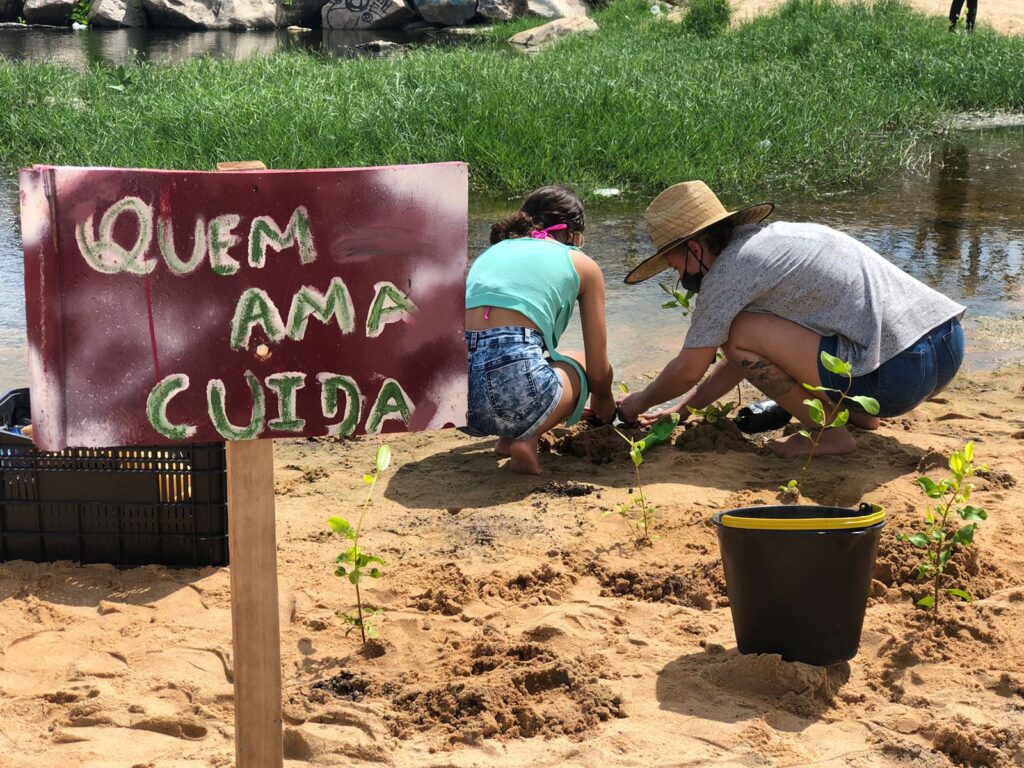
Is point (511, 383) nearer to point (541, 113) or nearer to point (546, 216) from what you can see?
point (546, 216)

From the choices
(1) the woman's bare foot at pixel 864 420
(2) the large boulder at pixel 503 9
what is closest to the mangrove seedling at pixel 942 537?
(1) the woman's bare foot at pixel 864 420

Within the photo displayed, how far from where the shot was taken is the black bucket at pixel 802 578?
2793 millimetres

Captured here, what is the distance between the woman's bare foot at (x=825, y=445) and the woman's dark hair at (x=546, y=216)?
109cm

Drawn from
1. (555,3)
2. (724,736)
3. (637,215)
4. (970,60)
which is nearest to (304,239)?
(724,736)

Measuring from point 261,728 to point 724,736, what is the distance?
984 millimetres

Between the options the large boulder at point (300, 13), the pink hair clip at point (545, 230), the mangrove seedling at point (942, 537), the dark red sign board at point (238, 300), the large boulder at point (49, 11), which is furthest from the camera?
the large boulder at point (300, 13)

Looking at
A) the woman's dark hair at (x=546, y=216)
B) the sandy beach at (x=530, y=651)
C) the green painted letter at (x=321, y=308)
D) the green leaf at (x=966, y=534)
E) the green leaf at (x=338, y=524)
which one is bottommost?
the sandy beach at (x=530, y=651)

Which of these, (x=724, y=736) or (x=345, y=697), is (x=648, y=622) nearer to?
(x=724, y=736)

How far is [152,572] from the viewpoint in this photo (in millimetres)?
3469

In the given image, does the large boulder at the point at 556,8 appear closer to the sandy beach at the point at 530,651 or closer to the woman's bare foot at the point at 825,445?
the woman's bare foot at the point at 825,445

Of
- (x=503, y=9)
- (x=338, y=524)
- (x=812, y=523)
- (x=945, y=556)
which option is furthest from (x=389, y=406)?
(x=503, y=9)

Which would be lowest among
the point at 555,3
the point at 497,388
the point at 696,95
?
the point at 497,388

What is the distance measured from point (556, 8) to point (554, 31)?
197 inches

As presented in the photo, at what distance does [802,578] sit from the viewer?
2.83 meters
